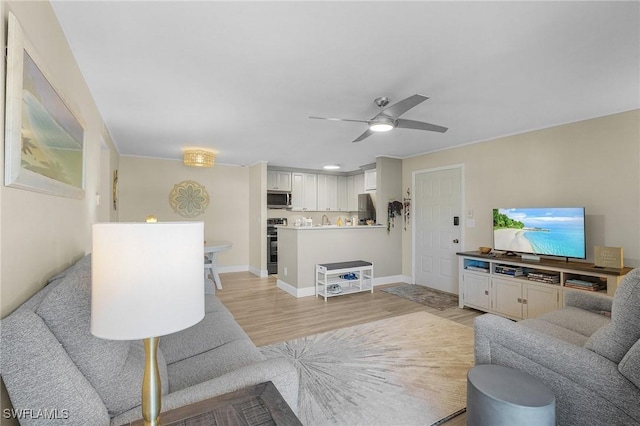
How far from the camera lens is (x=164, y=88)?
2551mm

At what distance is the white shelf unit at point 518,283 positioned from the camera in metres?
3.00

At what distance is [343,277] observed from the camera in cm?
488

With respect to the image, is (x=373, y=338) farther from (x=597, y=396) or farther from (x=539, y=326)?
(x=597, y=396)

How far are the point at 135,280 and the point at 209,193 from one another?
5.80 m

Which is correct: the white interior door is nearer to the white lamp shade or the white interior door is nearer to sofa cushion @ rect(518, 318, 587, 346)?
sofa cushion @ rect(518, 318, 587, 346)

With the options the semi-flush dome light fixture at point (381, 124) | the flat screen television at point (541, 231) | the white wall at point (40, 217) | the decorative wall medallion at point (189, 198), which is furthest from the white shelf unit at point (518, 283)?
the decorative wall medallion at point (189, 198)

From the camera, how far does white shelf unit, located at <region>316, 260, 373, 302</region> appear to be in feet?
14.9

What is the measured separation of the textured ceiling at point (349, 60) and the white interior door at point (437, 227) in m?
1.40

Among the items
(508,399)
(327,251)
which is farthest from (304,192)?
(508,399)

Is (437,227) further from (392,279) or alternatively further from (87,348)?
(87,348)

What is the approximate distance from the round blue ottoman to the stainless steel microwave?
547 cm

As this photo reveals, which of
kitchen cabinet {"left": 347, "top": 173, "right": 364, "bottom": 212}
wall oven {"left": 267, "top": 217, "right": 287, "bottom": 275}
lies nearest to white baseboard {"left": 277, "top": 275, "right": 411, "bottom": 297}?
wall oven {"left": 267, "top": 217, "right": 287, "bottom": 275}

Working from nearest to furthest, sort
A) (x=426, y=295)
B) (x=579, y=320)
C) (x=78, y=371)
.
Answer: (x=78, y=371) → (x=579, y=320) → (x=426, y=295)

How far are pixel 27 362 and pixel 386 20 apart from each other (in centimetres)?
211
